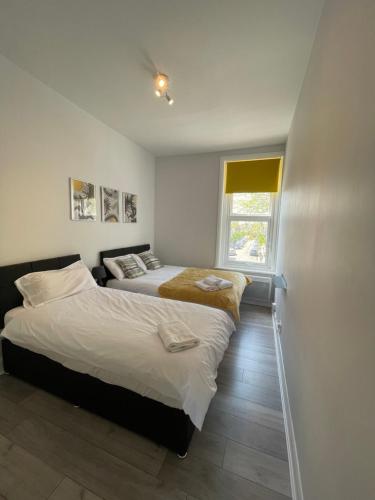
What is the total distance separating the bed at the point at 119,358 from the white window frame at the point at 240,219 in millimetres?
2056

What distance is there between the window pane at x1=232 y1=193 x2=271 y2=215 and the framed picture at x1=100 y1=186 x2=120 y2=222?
2083 millimetres

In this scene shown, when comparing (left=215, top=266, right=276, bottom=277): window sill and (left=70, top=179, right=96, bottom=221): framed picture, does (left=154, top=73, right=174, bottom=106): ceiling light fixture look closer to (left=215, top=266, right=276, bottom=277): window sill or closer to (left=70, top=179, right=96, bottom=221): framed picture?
(left=70, top=179, right=96, bottom=221): framed picture

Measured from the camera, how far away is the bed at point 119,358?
1.20 metres

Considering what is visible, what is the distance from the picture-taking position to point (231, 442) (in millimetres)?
1338

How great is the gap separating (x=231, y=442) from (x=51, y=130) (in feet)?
10.5

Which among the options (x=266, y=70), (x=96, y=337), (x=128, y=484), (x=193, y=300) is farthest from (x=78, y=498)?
(x=266, y=70)

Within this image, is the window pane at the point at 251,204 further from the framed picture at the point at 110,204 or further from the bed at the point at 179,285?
the framed picture at the point at 110,204

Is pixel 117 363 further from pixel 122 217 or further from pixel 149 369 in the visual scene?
pixel 122 217

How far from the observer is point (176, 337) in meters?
1.38

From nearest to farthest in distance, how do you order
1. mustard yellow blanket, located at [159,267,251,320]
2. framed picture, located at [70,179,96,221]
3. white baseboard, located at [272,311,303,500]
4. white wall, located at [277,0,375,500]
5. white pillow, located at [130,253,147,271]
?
white wall, located at [277,0,375,500] < white baseboard, located at [272,311,303,500] < mustard yellow blanket, located at [159,267,251,320] < framed picture, located at [70,179,96,221] < white pillow, located at [130,253,147,271]

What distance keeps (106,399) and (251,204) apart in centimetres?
346

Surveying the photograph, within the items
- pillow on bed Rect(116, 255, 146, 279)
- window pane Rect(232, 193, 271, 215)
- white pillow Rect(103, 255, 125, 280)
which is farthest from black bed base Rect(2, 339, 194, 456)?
window pane Rect(232, 193, 271, 215)

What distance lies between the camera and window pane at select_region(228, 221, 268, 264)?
12.3 ft

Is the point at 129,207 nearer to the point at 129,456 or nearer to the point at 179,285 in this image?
the point at 179,285
